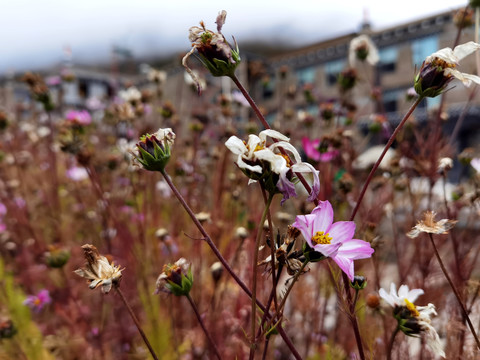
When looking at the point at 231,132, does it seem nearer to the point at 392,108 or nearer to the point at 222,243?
the point at 222,243

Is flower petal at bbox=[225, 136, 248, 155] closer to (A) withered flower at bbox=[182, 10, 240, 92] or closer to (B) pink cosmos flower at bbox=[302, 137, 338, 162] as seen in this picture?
(A) withered flower at bbox=[182, 10, 240, 92]

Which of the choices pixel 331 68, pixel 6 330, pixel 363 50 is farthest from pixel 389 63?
pixel 6 330

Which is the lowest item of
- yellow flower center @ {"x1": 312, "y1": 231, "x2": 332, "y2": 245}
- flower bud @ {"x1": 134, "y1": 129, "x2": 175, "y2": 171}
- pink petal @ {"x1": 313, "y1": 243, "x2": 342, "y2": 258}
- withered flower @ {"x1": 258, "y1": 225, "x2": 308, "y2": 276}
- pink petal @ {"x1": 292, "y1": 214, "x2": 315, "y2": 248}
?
withered flower @ {"x1": 258, "y1": 225, "x2": 308, "y2": 276}

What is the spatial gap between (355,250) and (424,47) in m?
9.39

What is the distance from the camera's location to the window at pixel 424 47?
807 cm

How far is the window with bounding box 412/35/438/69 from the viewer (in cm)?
807

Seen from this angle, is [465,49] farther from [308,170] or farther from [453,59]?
[308,170]

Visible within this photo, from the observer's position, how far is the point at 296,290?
2.78ft

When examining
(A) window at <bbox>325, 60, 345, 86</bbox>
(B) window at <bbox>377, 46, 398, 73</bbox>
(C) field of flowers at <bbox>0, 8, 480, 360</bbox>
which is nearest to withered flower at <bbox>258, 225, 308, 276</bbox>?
(C) field of flowers at <bbox>0, 8, 480, 360</bbox>

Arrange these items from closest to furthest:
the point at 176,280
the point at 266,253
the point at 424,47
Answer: the point at 176,280 → the point at 266,253 → the point at 424,47

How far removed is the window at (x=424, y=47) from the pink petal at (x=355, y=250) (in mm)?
8904

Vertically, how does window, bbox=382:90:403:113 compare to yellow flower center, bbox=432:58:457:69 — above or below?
below

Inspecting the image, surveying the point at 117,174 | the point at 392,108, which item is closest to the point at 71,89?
the point at 392,108

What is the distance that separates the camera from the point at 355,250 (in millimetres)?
302
